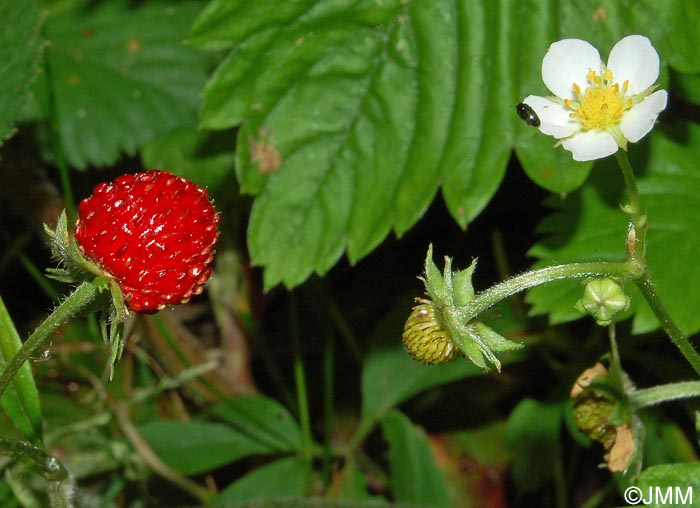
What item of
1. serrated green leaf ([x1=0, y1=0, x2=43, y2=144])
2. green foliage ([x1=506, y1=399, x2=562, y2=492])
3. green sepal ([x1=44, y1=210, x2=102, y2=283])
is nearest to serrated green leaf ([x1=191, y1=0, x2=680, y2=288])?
serrated green leaf ([x1=0, y1=0, x2=43, y2=144])

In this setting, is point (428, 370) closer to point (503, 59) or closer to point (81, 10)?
point (503, 59)

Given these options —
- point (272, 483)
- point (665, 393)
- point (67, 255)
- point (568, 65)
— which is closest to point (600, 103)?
point (568, 65)

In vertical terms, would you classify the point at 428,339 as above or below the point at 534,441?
A: above

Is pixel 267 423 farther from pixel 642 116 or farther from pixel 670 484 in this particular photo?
pixel 642 116

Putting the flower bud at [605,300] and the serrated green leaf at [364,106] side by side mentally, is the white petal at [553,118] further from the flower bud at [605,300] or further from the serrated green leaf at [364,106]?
the flower bud at [605,300]

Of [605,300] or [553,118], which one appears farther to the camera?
[553,118]

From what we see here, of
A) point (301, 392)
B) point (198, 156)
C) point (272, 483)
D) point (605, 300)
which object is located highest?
point (605, 300)
